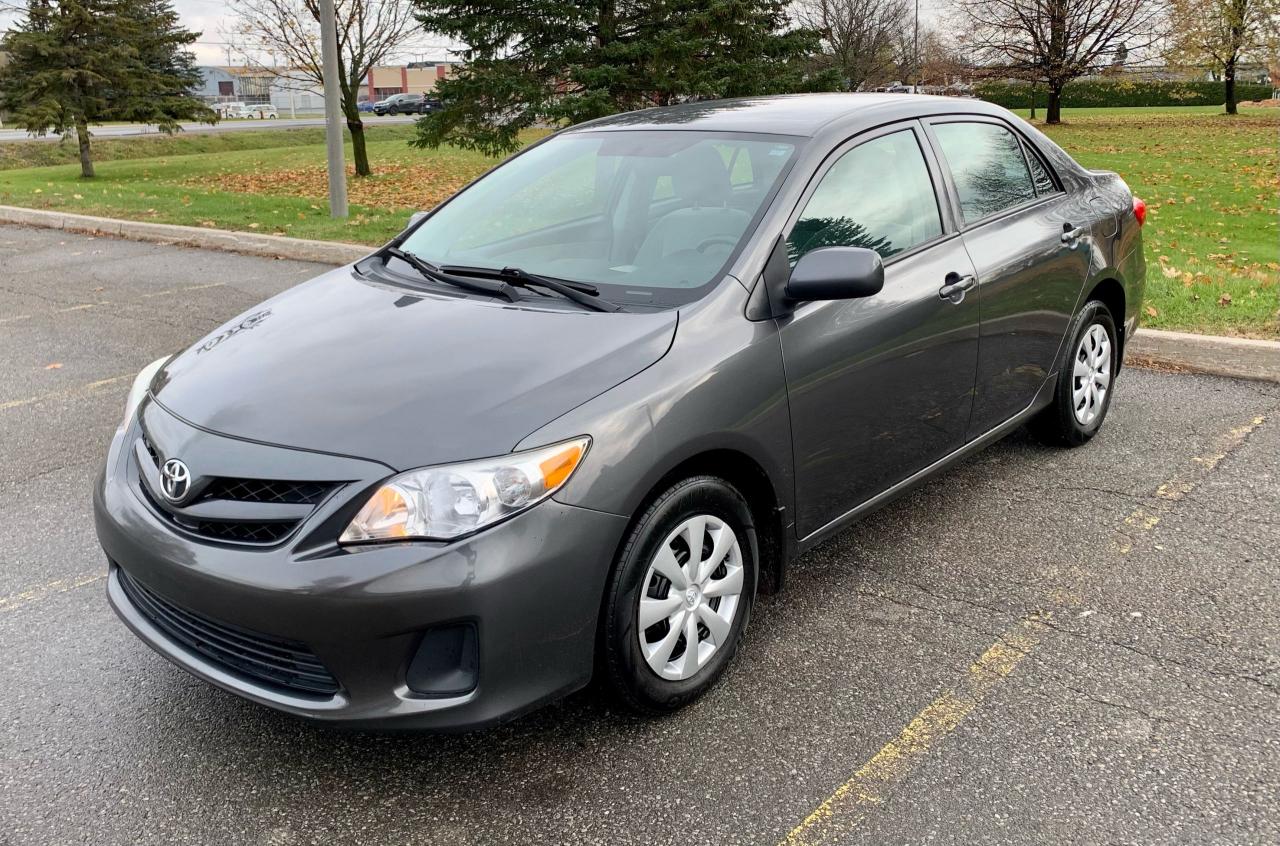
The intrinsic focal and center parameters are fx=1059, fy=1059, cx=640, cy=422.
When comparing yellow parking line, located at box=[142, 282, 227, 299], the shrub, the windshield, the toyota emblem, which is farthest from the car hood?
the shrub

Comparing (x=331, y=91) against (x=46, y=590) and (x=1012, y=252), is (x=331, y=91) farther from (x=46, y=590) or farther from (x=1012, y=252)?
(x=1012, y=252)

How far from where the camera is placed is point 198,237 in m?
11.9

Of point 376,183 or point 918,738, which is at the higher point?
point 376,183

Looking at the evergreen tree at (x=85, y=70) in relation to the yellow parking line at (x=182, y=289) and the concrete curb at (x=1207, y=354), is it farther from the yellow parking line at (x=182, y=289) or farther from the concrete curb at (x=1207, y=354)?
the concrete curb at (x=1207, y=354)

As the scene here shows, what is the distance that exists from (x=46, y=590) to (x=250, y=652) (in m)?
1.65

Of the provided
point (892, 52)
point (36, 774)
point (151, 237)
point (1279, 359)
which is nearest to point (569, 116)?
point (151, 237)

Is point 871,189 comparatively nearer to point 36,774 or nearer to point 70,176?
point 36,774

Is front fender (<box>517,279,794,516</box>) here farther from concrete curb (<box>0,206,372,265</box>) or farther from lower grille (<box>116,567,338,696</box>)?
concrete curb (<box>0,206,372,265</box>)

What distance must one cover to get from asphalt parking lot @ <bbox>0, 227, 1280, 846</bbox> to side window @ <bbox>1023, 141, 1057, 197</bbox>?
1.31 metres

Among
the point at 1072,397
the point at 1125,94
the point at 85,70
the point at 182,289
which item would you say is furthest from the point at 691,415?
the point at 1125,94

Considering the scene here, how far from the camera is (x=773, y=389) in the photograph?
3.12 meters

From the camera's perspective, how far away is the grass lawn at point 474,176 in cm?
814

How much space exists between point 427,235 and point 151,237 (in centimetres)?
963

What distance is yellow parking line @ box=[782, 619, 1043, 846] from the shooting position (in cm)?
254
